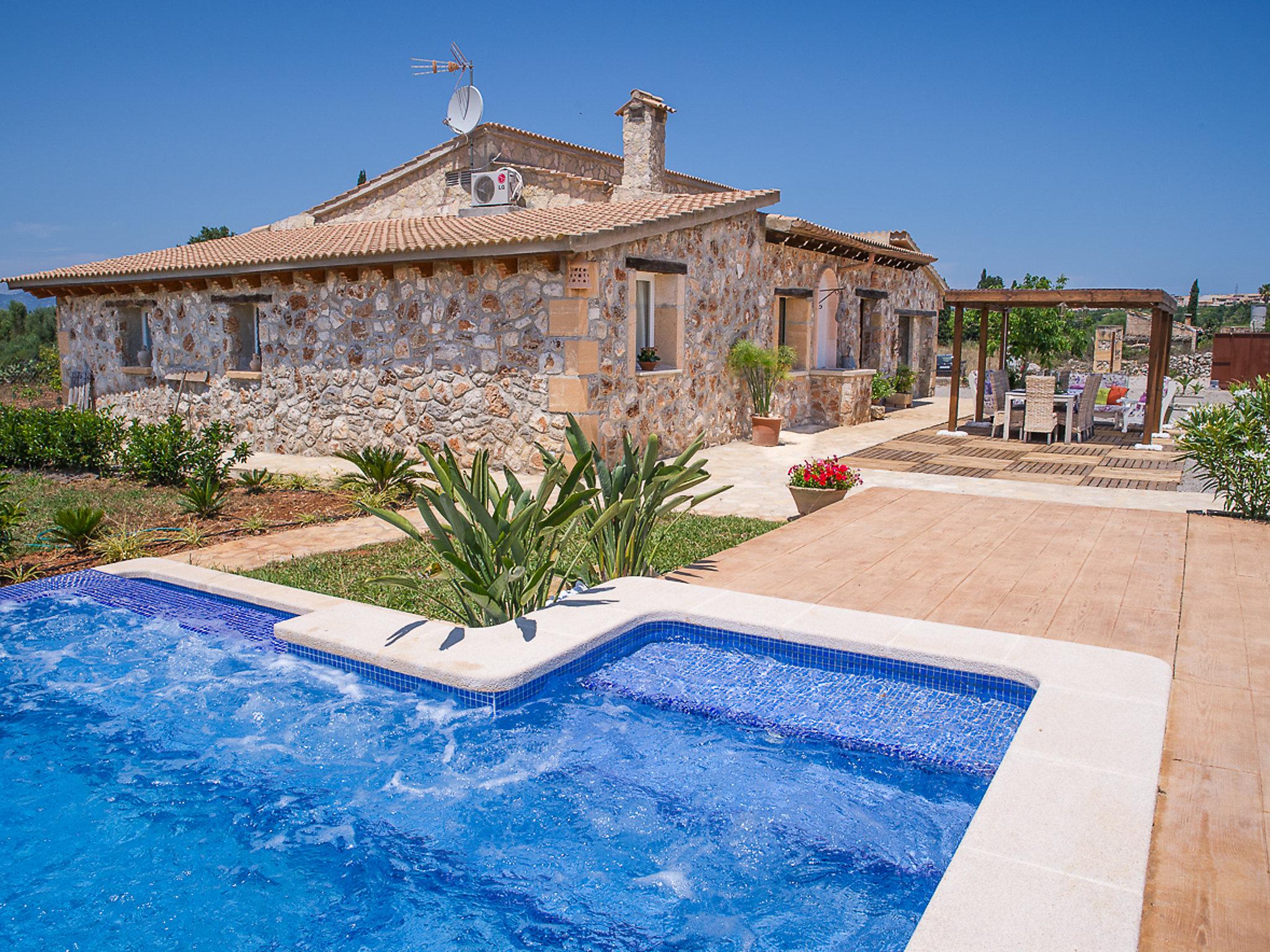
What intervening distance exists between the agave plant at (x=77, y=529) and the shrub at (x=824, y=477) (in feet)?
19.1

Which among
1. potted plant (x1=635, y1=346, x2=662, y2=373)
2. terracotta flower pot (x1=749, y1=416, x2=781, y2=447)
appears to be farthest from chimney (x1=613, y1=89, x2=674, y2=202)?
terracotta flower pot (x1=749, y1=416, x2=781, y2=447)

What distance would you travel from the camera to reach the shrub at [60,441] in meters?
10.6

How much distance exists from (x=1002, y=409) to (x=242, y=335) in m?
12.3

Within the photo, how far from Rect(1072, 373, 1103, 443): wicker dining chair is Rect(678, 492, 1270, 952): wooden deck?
676 centimetres

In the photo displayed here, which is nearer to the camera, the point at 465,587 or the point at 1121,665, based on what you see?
the point at 1121,665

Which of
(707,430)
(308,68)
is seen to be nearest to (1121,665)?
(707,430)

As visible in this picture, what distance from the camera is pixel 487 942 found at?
2.91 m

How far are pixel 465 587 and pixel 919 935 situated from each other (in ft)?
10.5

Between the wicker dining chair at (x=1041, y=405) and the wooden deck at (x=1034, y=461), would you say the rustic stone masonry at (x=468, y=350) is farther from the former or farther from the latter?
the wicker dining chair at (x=1041, y=405)

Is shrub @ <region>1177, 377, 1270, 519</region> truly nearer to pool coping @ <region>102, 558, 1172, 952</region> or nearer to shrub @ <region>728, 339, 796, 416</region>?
pool coping @ <region>102, 558, 1172, 952</region>

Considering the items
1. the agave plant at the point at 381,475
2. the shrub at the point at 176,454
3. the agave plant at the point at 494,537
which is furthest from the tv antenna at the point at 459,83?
the agave plant at the point at 494,537

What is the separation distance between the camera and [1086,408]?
47.4ft

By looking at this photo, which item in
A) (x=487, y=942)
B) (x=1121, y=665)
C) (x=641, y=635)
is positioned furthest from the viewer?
(x=641, y=635)

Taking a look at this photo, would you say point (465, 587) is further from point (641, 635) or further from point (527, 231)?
point (527, 231)
